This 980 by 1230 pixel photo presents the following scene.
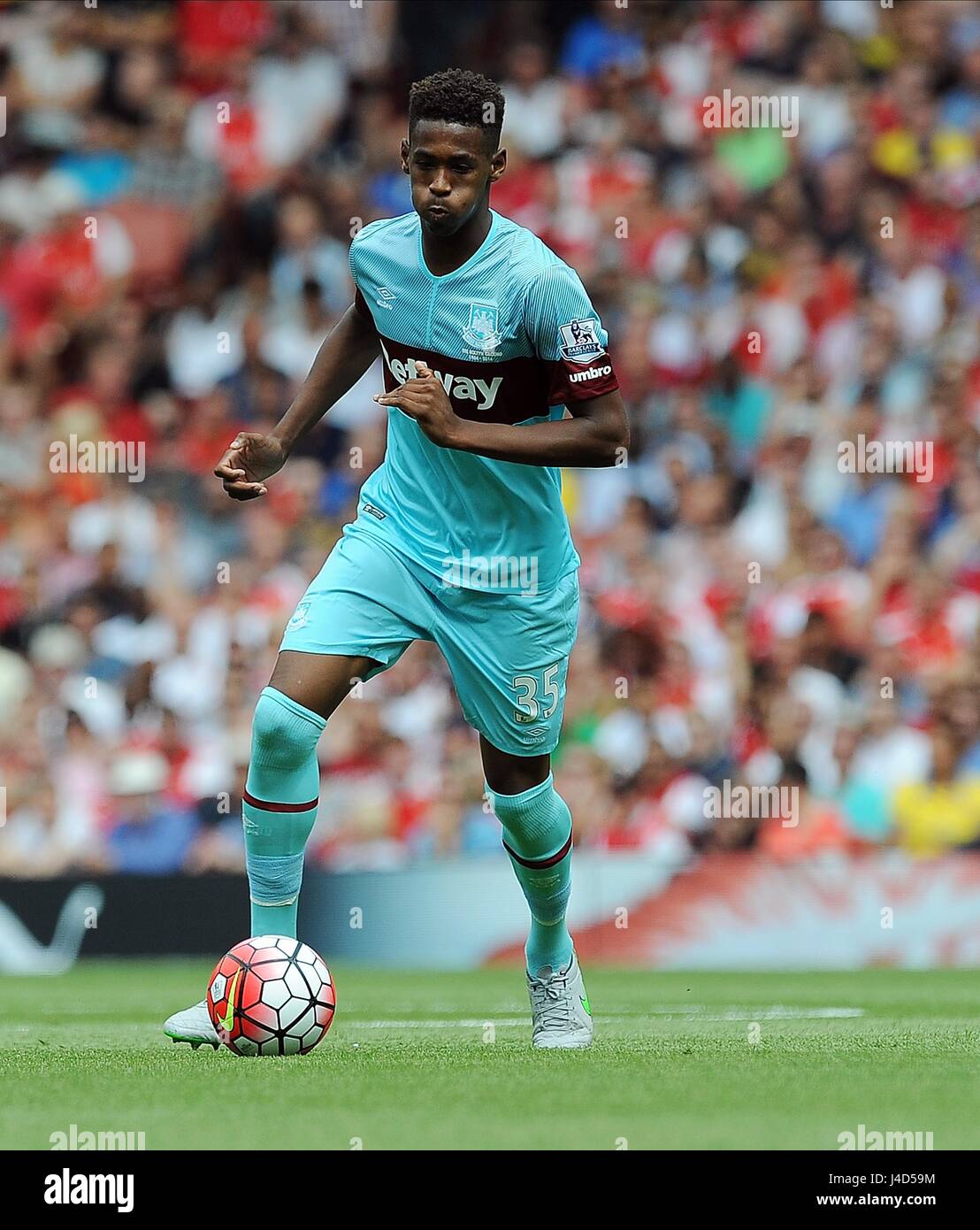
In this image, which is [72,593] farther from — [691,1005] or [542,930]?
[542,930]

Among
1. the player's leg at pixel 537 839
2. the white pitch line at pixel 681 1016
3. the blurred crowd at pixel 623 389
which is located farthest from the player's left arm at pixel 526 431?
the blurred crowd at pixel 623 389

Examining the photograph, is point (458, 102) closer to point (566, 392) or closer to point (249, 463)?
point (566, 392)

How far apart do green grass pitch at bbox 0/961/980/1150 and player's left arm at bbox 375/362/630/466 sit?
173 centimetres

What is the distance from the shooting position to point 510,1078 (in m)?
5.66

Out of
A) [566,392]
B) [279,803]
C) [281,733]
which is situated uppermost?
[566,392]

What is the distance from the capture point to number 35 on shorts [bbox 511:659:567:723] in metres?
6.59

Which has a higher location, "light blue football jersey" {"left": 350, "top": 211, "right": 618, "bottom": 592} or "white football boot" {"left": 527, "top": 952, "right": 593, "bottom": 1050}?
"light blue football jersey" {"left": 350, "top": 211, "right": 618, "bottom": 592}

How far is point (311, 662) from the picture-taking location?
6.27 m

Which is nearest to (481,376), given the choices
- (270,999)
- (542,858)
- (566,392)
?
(566,392)

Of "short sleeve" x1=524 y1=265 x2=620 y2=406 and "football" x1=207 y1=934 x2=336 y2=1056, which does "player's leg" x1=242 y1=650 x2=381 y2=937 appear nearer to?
"football" x1=207 y1=934 x2=336 y2=1056

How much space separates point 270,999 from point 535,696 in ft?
4.05

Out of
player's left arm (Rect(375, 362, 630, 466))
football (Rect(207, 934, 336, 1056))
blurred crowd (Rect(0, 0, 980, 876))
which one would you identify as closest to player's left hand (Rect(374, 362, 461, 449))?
player's left arm (Rect(375, 362, 630, 466))

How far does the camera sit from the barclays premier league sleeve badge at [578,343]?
6305 mm

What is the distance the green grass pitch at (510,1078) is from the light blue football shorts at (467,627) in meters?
1.00
